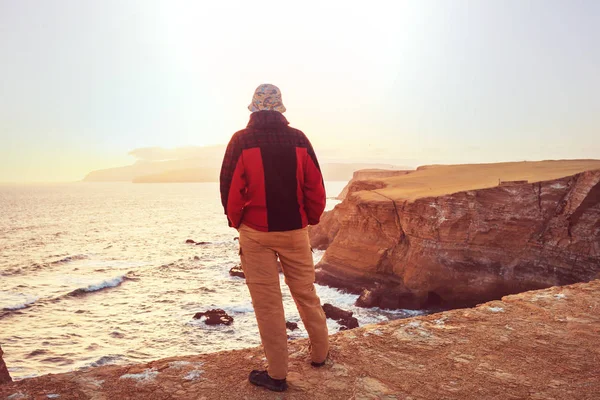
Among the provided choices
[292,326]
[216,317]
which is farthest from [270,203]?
[216,317]

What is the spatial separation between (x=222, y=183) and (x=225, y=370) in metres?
1.96

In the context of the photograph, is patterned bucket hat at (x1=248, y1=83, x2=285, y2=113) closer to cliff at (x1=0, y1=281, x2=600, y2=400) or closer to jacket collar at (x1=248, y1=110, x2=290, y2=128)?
jacket collar at (x1=248, y1=110, x2=290, y2=128)

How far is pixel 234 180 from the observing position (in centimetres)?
352

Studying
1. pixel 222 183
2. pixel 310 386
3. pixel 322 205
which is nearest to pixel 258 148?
pixel 222 183

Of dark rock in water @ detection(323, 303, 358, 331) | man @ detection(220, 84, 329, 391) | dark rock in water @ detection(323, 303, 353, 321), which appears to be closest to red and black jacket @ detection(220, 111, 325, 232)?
man @ detection(220, 84, 329, 391)

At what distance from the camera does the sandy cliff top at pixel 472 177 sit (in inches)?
833

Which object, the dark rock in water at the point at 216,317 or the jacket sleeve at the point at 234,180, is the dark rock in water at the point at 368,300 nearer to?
the dark rock in water at the point at 216,317

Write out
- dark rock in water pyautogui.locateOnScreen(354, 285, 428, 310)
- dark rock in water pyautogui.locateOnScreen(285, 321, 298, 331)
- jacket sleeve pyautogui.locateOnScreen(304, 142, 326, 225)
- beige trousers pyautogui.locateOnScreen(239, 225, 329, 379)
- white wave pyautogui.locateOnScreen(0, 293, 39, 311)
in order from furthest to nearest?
white wave pyautogui.locateOnScreen(0, 293, 39, 311) → dark rock in water pyautogui.locateOnScreen(354, 285, 428, 310) → dark rock in water pyautogui.locateOnScreen(285, 321, 298, 331) → jacket sleeve pyautogui.locateOnScreen(304, 142, 326, 225) → beige trousers pyautogui.locateOnScreen(239, 225, 329, 379)

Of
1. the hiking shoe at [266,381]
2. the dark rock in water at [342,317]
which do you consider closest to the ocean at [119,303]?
the dark rock in water at [342,317]

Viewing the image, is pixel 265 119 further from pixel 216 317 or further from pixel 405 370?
pixel 216 317

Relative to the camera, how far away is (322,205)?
3875mm

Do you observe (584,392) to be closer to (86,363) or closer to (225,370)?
(225,370)

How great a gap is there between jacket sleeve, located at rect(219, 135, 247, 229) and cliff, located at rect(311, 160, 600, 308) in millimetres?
16802

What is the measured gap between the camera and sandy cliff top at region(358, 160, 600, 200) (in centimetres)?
2115
